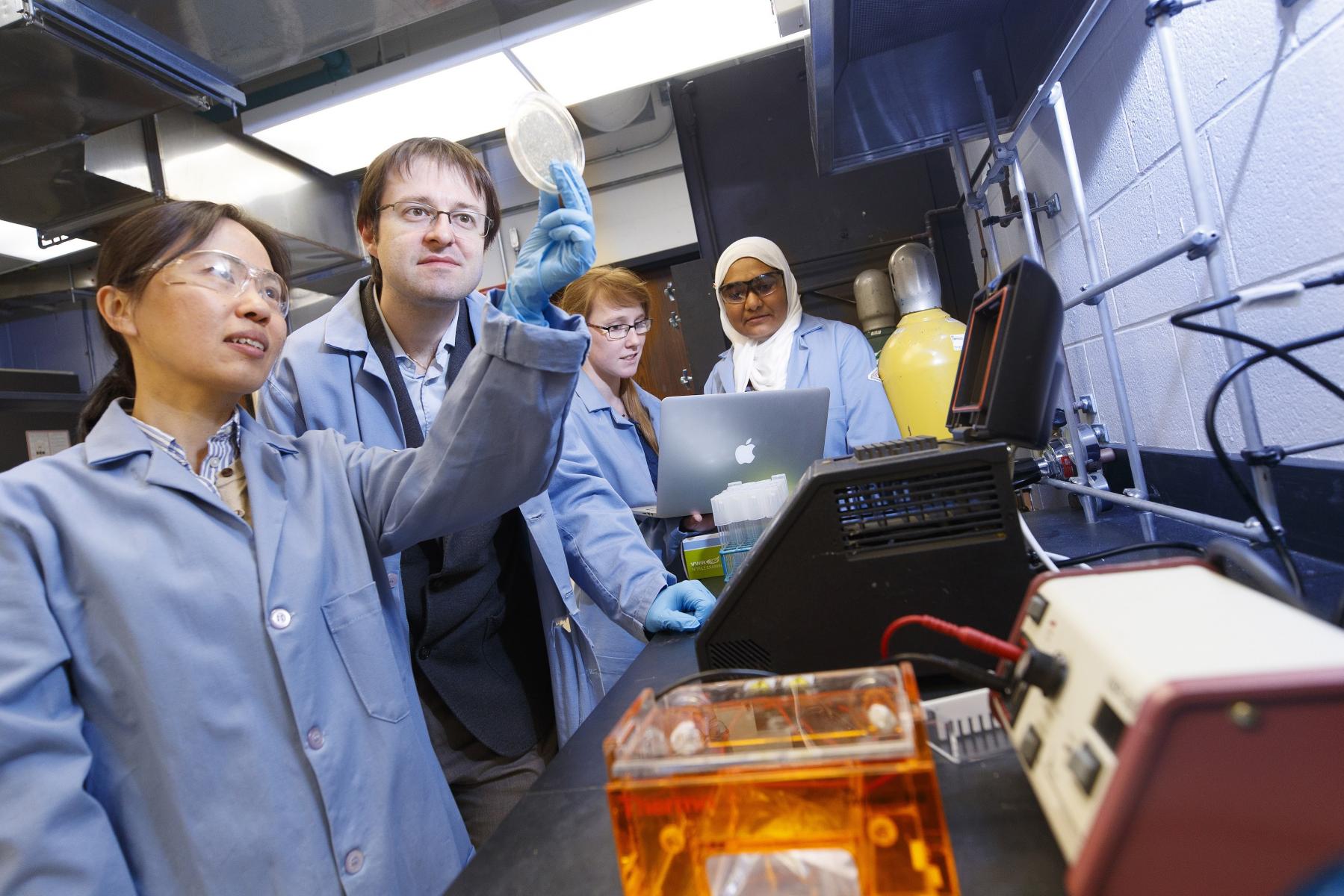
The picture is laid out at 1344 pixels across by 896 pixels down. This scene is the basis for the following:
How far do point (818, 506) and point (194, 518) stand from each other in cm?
79

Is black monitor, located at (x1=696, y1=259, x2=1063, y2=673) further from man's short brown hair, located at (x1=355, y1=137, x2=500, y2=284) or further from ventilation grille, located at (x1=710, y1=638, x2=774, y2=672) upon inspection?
man's short brown hair, located at (x1=355, y1=137, x2=500, y2=284)

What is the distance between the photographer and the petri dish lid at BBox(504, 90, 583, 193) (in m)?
1.04

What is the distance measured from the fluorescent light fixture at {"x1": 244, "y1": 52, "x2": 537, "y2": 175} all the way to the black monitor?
2176mm

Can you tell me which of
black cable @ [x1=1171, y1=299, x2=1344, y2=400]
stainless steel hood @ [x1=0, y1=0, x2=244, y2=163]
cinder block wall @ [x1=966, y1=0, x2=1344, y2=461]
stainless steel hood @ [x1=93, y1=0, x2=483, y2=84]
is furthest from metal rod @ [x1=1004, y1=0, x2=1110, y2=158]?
stainless steel hood @ [x1=0, y1=0, x2=244, y2=163]

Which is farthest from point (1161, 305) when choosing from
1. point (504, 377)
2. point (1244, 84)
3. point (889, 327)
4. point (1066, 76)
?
point (889, 327)

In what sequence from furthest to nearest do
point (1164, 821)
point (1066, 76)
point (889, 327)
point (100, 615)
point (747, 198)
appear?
point (747, 198), point (889, 327), point (1066, 76), point (100, 615), point (1164, 821)

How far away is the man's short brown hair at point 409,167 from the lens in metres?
1.37

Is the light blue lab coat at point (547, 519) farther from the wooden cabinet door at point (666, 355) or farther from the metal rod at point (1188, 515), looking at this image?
the wooden cabinet door at point (666, 355)

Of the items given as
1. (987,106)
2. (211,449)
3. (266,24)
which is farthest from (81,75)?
(987,106)

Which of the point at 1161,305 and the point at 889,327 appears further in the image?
the point at 889,327

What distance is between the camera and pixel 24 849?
2.36 ft

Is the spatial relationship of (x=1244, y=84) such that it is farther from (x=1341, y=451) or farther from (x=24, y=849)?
(x=24, y=849)

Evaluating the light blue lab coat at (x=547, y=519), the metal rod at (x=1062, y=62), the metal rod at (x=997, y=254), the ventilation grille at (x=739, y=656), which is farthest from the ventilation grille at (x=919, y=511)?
the metal rod at (x=997, y=254)

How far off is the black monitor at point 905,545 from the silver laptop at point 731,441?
74cm
